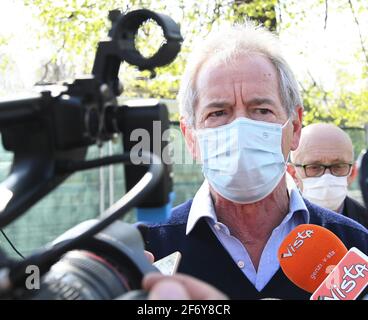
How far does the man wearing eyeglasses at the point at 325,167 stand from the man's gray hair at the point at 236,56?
4.08 feet

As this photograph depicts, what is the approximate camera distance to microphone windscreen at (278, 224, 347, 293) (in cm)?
180

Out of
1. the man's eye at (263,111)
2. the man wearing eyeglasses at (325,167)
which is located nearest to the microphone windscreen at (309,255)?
the man's eye at (263,111)

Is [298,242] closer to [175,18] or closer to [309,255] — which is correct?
[309,255]

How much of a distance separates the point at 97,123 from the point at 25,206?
16 centimetres

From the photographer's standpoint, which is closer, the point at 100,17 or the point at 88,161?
the point at 88,161

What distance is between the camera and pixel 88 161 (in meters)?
0.91

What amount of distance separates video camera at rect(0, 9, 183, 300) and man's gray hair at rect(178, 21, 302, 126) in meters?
1.15

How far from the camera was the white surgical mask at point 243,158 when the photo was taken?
6.99 ft

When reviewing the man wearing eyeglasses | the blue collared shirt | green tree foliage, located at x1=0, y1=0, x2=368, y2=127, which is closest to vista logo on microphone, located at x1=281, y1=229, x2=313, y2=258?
the blue collared shirt

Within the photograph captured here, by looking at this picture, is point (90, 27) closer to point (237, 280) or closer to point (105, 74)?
point (237, 280)

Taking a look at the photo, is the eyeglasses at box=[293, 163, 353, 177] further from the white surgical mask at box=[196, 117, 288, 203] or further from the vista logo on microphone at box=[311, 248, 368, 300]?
the vista logo on microphone at box=[311, 248, 368, 300]

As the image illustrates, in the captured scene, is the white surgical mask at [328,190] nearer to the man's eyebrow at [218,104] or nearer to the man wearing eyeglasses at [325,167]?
the man wearing eyeglasses at [325,167]

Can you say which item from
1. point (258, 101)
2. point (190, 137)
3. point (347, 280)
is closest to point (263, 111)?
point (258, 101)

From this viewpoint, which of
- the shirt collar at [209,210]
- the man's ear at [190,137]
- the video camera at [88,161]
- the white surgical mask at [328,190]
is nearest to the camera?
the video camera at [88,161]
